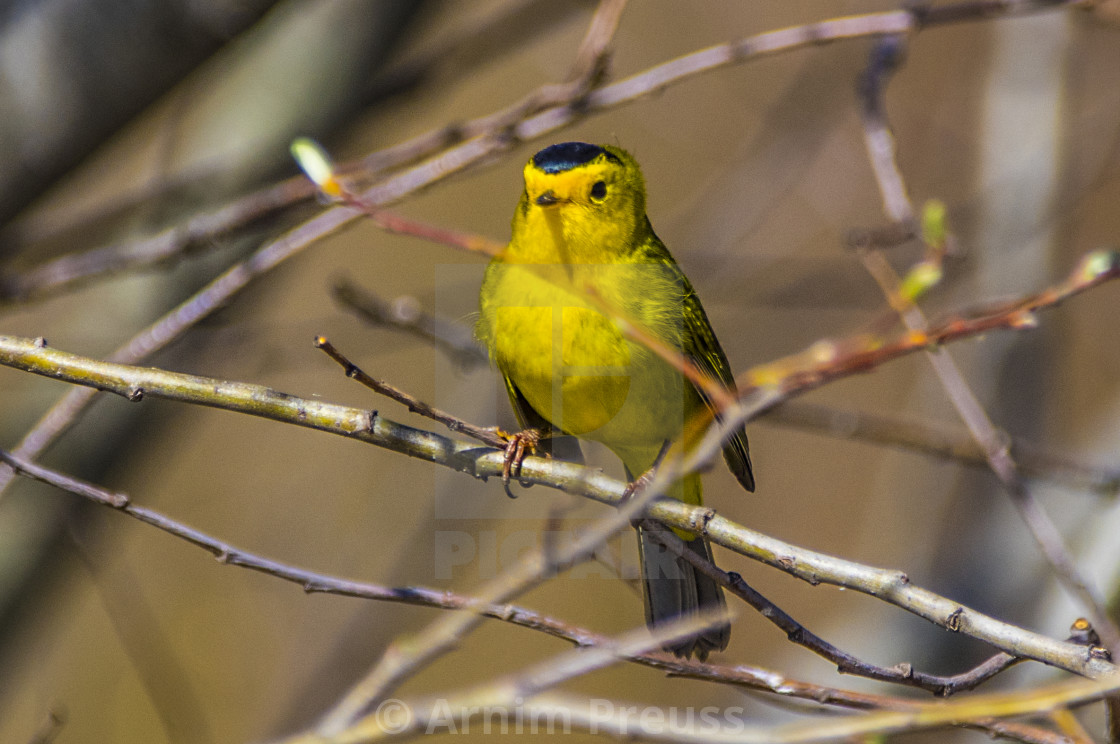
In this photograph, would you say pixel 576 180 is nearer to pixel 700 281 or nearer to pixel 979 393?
pixel 700 281

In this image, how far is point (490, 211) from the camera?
7.31 metres

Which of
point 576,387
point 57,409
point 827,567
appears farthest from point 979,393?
point 57,409

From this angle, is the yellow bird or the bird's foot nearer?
the bird's foot

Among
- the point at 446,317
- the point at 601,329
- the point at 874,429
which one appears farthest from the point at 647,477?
the point at 446,317

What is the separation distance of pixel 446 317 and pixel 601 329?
2416mm

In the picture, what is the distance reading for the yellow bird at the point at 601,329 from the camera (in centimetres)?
307

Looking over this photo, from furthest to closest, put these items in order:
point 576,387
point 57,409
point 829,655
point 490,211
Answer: point 490,211
point 576,387
point 57,409
point 829,655

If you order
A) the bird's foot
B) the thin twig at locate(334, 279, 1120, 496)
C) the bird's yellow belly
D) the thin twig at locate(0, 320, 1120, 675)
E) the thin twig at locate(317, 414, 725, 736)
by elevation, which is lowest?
the thin twig at locate(317, 414, 725, 736)

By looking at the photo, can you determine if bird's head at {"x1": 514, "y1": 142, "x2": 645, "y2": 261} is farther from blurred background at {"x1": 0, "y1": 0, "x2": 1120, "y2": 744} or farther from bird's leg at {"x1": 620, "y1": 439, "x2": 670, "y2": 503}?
bird's leg at {"x1": 620, "y1": 439, "x2": 670, "y2": 503}

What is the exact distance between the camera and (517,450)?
294cm

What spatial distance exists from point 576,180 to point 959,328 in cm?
197

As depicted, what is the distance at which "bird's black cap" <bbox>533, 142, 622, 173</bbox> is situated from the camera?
3.24 meters

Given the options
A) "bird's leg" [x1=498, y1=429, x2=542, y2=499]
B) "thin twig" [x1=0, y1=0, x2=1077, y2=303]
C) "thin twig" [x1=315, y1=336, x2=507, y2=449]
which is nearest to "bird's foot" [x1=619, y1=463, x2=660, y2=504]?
"bird's leg" [x1=498, y1=429, x2=542, y2=499]

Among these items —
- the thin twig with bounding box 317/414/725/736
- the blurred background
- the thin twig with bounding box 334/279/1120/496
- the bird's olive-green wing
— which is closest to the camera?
the thin twig with bounding box 317/414/725/736
